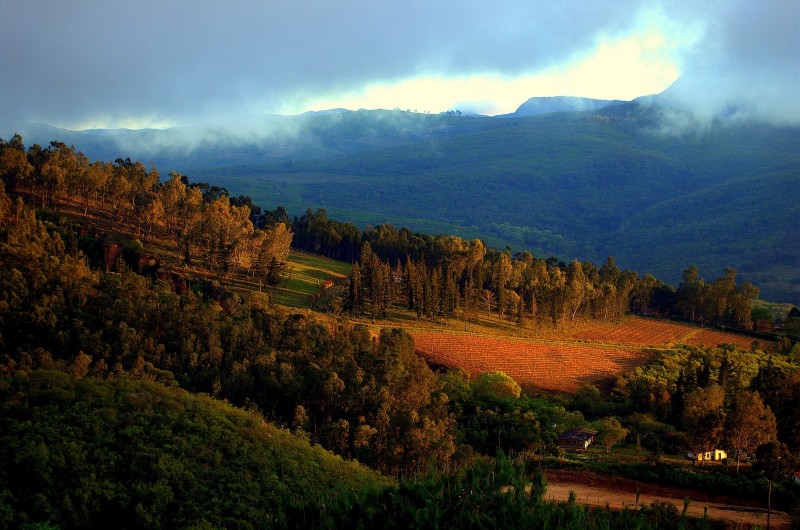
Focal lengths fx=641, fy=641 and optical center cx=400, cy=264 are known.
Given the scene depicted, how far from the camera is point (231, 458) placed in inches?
1051

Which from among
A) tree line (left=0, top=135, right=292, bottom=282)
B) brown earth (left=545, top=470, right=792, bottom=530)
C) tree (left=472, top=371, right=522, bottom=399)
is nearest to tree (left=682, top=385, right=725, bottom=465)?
brown earth (left=545, top=470, right=792, bottom=530)

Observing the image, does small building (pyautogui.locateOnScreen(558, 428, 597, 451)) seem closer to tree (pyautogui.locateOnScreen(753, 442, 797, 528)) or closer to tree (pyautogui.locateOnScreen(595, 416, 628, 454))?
tree (pyautogui.locateOnScreen(595, 416, 628, 454))

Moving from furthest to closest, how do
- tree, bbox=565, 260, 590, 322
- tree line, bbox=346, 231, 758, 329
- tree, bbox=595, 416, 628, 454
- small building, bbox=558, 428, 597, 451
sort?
tree, bbox=565, 260, 590, 322
tree line, bbox=346, 231, 758, 329
small building, bbox=558, 428, 597, 451
tree, bbox=595, 416, 628, 454

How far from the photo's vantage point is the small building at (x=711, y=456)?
36.6 m

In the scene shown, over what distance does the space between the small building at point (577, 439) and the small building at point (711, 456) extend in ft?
18.5

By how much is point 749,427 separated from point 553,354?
88.9 ft

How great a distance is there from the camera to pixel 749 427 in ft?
115

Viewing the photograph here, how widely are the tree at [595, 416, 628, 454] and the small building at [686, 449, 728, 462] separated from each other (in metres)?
3.99

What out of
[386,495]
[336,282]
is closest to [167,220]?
[336,282]

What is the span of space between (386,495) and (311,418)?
17.8m

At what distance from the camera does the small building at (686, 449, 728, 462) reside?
36594 mm

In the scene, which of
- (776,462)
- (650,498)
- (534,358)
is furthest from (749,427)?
(534,358)

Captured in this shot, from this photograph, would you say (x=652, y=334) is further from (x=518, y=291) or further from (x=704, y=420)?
(x=704, y=420)

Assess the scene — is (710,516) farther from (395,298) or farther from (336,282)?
(336,282)
